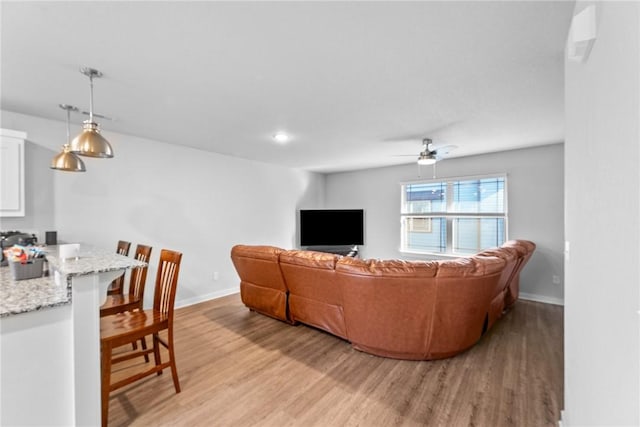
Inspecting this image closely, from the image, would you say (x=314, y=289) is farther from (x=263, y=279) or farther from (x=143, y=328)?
(x=143, y=328)

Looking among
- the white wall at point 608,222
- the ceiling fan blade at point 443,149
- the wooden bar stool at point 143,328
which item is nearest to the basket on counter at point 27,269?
the wooden bar stool at point 143,328

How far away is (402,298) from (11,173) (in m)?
3.85

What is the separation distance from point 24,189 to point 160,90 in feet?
6.22

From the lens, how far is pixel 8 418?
1.32 meters

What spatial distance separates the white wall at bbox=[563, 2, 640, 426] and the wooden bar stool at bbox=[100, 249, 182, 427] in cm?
225

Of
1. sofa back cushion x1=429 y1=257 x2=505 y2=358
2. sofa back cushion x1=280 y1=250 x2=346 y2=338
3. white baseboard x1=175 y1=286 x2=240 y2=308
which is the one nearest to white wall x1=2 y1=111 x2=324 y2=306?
white baseboard x1=175 y1=286 x2=240 y2=308

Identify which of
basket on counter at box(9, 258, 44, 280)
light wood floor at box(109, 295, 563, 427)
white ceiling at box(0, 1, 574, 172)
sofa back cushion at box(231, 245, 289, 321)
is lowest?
light wood floor at box(109, 295, 563, 427)

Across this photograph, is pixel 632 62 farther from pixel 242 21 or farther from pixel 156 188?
pixel 156 188

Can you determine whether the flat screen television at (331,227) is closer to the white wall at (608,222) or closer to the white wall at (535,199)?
the white wall at (535,199)

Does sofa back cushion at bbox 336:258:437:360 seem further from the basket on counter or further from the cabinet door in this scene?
the cabinet door

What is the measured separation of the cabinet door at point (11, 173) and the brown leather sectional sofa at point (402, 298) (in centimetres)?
262

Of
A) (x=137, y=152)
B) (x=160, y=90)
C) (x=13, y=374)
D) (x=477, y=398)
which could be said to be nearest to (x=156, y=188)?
(x=137, y=152)

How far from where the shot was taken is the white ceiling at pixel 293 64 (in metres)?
1.44

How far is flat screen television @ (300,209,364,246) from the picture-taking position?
5.93 meters
